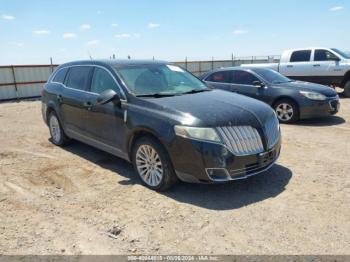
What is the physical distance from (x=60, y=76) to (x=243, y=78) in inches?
195

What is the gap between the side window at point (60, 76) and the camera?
6405mm

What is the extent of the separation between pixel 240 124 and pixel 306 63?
10.7 m

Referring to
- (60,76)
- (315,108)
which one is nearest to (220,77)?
(315,108)

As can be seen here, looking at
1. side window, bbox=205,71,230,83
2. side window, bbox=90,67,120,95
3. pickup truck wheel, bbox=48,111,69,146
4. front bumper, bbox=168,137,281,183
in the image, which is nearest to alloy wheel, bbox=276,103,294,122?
side window, bbox=205,71,230,83

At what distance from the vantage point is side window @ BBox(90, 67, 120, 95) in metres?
4.89

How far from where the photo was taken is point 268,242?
3.15 meters

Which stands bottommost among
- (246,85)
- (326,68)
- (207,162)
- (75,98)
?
(207,162)

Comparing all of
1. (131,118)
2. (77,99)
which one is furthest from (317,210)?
(77,99)

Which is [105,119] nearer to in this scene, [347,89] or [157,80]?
[157,80]

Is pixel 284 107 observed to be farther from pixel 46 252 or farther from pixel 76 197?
pixel 46 252

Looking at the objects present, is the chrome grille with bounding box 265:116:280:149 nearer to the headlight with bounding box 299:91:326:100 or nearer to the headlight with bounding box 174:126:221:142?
the headlight with bounding box 174:126:221:142

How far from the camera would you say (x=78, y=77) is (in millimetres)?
5852

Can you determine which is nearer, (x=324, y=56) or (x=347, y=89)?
(x=347, y=89)

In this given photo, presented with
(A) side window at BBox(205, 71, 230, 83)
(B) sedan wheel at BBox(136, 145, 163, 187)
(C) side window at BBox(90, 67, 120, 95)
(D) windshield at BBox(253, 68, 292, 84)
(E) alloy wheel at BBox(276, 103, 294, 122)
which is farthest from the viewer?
(A) side window at BBox(205, 71, 230, 83)
